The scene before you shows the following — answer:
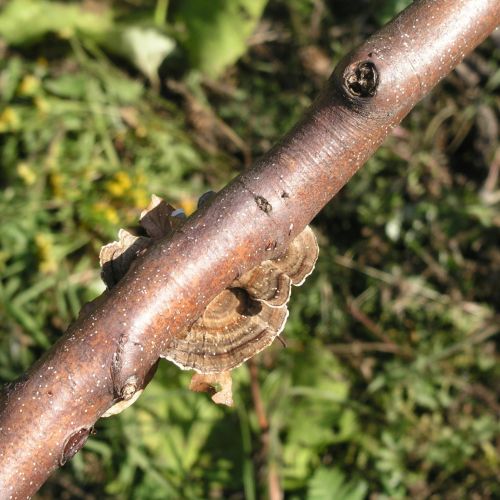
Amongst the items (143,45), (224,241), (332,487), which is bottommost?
(332,487)

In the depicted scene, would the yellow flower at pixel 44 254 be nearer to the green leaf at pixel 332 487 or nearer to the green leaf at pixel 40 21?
the green leaf at pixel 40 21

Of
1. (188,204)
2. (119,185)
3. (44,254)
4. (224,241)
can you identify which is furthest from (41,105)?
(224,241)

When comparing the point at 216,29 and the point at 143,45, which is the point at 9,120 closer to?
the point at 143,45

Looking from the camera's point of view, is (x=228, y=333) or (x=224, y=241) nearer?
(x=224, y=241)

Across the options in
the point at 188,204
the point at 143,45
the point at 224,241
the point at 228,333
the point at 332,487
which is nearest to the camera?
the point at 224,241

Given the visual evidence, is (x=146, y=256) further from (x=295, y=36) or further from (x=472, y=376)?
(x=295, y=36)

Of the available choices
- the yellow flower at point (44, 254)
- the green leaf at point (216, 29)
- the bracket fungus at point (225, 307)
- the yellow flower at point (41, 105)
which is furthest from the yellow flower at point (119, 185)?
the bracket fungus at point (225, 307)

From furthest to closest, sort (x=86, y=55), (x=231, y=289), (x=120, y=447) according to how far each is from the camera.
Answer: (x=86, y=55), (x=120, y=447), (x=231, y=289)

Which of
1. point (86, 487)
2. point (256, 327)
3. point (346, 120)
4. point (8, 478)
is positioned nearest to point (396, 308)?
point (86, 487)
